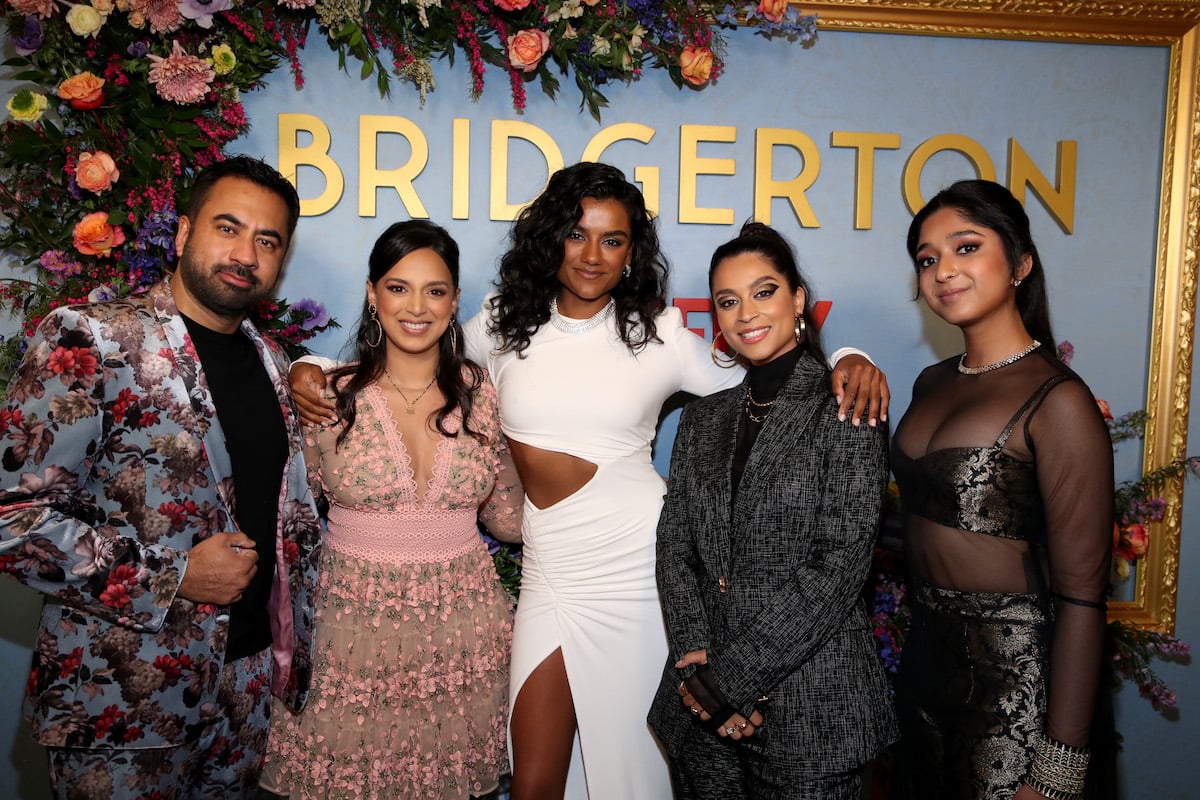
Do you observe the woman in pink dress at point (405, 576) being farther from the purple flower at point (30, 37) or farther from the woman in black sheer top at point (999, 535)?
the purple flower at point (30, 37)

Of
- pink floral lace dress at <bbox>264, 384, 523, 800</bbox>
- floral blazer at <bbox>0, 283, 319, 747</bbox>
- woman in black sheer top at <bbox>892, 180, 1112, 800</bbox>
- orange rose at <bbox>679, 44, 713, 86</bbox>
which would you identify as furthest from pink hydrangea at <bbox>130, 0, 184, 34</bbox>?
woman in black sheer top at <bbox>892, 180, 1112, 800</bbox>

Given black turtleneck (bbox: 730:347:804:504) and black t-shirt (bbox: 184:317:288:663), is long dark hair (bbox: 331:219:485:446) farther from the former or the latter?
black turtleneck (bbox: 730:347:804:504)

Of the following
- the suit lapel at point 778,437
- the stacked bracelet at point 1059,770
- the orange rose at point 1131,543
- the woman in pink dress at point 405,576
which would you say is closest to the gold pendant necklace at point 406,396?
the woman in pink dress at point 405,576

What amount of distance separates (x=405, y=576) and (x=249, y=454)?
556mm

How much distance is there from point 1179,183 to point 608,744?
331cm

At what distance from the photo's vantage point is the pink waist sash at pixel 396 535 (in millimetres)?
2301

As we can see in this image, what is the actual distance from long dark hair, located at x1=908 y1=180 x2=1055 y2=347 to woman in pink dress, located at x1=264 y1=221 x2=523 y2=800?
147cm

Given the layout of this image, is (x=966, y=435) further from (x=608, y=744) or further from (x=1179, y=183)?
(x=1179, y=183)

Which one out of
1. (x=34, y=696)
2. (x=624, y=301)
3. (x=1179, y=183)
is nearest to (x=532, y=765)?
(x=34, y=696)

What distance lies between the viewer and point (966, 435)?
1956 millimetres

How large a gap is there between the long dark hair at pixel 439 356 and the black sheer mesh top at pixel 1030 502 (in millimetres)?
1326

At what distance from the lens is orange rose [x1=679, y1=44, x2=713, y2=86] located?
3.00m

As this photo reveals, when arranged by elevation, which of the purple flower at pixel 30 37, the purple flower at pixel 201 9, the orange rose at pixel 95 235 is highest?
the purple flower at pixel 201 9

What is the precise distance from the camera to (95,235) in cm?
268
